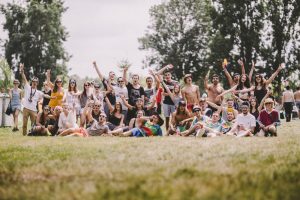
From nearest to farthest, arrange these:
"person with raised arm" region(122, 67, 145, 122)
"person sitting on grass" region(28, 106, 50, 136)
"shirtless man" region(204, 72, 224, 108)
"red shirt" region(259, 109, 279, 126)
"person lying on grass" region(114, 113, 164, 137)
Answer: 1. "red shirt" region(259, 109, 279, 126)
2. "person lying on grass" region(114, 113, 164, 137)
3. "person sitting on grass" region(28, 106, 50, 136)
4. "person with raised arm" region(122, 67, 145, 122)
5. "shirtless man" region(204, 72, 224, 108)

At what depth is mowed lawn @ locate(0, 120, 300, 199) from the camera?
154 inches

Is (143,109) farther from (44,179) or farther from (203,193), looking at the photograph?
A: (203,193)

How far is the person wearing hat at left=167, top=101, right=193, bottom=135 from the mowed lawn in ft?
16.4

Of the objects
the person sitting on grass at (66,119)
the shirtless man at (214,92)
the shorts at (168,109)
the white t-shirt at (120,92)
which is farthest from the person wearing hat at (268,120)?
the person sitting on grass at (66,119)

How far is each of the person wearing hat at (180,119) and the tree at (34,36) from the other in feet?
121

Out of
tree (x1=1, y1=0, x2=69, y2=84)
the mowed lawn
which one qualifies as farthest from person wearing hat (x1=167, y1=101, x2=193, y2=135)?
tree (x1=1, y1=0, x2=69, y2=84)

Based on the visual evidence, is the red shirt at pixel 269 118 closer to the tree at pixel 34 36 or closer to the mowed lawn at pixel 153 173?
the mowed lawn at pixel 153 173

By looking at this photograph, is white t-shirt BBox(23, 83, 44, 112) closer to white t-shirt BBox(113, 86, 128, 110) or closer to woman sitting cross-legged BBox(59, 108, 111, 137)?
woman sitting cross-legged BBox(59, 108, 111, 137)

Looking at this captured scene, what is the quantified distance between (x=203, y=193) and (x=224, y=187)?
34cm

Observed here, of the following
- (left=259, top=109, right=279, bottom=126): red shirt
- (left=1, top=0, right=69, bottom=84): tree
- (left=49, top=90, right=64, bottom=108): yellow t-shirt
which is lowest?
(left=259, top=109, right=279, bottom=126): red shirt

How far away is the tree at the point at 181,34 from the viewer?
56.4 metres

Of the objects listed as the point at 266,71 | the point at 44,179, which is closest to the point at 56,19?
the point at 266,71

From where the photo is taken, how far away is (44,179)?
477cm

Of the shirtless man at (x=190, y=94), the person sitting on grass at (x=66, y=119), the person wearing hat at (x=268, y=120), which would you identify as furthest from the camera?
the shirtless man at (x=190, y=94)
